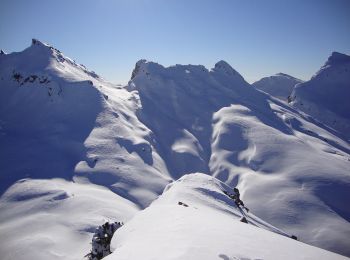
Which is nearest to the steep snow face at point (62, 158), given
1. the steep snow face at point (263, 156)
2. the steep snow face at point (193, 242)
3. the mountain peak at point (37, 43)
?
the mountain peak at point (37, 43)

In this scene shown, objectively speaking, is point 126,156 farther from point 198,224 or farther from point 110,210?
point 198,224

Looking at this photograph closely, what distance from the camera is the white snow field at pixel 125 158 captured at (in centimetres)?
7269

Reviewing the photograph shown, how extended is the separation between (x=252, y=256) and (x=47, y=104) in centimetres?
14085

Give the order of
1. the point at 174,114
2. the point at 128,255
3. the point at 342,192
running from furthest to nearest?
the point at 174,114 < the point at 342,192 < the point at 128,255

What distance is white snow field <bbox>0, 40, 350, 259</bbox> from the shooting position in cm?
7269

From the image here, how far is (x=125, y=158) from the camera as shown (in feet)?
392

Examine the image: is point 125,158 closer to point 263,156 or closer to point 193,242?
point 263,156

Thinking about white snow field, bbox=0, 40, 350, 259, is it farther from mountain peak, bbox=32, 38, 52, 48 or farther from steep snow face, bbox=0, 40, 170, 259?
mountain peak, bbox=32, 38, 52, 48

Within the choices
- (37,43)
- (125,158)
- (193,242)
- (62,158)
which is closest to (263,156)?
(125,158)

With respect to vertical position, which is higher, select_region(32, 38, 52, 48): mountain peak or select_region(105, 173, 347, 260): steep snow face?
select_region(32, 38, 52, 48): mountain peak

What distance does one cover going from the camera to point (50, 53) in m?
171

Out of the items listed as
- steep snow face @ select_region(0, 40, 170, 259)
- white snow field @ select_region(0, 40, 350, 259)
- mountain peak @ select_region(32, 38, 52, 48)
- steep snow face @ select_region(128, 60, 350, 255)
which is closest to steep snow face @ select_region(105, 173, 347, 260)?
steep snow face @ select_region(0, 40, 170, 259)

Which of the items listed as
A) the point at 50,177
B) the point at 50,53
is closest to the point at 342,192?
the point at 50,177

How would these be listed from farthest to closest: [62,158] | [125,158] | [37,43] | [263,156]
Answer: [37,43] < [263,156] < [125,158] < [62,158]
